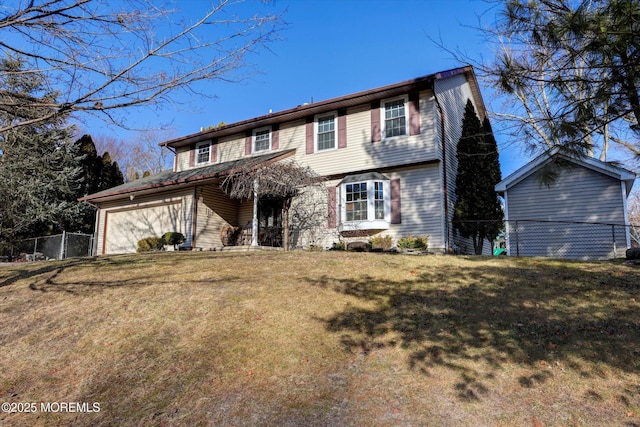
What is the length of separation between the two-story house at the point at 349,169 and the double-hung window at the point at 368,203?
0.03 metres

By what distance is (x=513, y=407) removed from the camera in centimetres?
372

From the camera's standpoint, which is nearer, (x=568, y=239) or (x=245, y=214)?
(x=568, y=239)

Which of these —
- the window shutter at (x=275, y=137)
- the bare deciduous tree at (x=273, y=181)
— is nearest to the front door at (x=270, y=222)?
the window shutter at (x=275, y=137)

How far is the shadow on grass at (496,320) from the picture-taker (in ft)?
14.7

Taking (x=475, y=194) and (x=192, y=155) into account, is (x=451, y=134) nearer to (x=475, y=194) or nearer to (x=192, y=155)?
(x=475, y=194)

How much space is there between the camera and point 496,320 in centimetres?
559

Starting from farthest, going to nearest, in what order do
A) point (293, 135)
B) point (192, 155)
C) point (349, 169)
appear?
point (192, 155) → point (293, 135) → point (349, 169)

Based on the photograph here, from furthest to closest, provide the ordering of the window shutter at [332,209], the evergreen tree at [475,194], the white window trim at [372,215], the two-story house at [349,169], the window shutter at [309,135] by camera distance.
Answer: the window shutter at [309,135] → the window shutter at [332,209] → the evergreen tree at [475,194] → the white window trim at [372,215] → the two-story house at [349,169]

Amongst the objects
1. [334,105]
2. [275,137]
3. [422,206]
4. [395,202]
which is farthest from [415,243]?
[275,137]

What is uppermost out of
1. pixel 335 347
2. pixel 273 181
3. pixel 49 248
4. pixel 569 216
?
pixel 273 181

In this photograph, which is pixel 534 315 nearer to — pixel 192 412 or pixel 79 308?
pixel 192 412

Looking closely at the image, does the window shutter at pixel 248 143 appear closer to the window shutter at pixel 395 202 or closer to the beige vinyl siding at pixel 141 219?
the beige vinyl siding at pixel 141 219

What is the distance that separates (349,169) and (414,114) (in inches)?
106

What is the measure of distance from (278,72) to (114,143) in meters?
32.7
